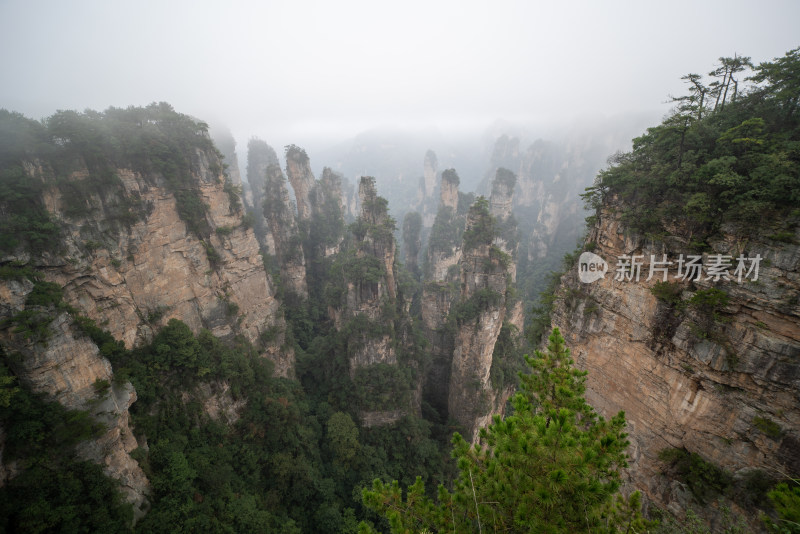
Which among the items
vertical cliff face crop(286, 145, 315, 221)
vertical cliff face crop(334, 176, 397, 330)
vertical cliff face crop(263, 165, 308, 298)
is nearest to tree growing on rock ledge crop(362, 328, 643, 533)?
vertical cliff face crop(334, 176, 397, 330)

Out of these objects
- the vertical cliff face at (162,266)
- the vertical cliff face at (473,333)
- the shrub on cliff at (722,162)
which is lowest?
the vertical cliff face at (473,333)

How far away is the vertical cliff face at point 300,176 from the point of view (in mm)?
38594

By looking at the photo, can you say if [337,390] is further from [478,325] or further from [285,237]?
[285,237]

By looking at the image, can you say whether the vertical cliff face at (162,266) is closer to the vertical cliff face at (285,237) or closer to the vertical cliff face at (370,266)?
the vertical cliff face at (370,266)

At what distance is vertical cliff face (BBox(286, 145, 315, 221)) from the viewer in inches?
1519

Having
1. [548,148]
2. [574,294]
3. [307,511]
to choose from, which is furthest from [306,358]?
[548,148]

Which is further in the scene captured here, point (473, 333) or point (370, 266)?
point (370, 266)

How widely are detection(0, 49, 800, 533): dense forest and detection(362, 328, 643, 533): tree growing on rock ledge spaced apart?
4 centimetres

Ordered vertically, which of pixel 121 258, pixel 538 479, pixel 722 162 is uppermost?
pixel 722 162

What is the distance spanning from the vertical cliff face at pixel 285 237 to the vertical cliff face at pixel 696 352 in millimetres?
27068
